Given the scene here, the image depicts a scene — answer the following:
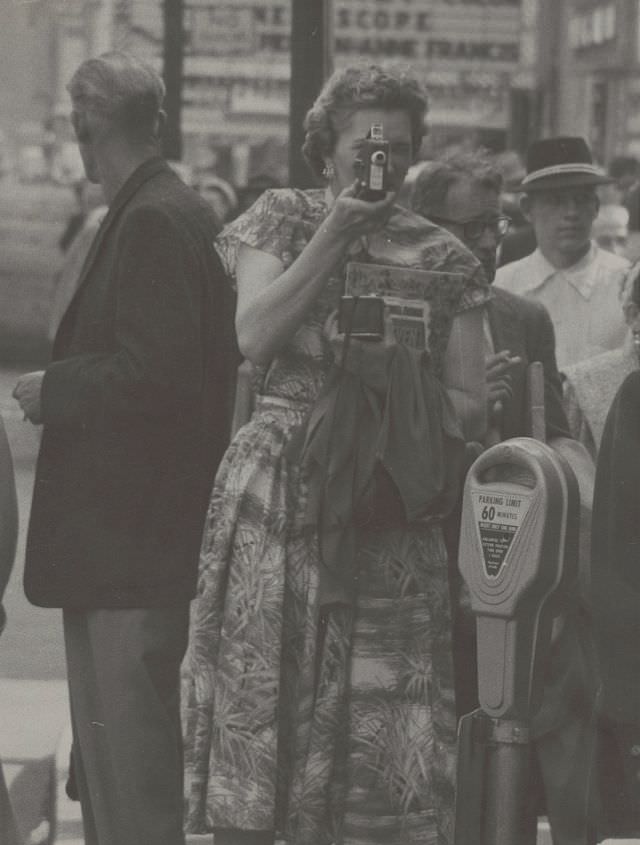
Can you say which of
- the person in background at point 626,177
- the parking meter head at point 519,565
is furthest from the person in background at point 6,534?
the person in background at point 626,177

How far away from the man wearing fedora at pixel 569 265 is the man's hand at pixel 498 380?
2.01 meters

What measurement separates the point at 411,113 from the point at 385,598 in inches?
39.8

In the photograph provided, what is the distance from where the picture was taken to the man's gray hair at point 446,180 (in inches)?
213

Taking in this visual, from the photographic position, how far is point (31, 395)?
4.55 meters

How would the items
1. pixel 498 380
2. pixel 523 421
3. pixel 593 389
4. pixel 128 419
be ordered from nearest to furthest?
pixel 128 419 < pixel 498 380 < pixel 523 421 < pixel 593 389

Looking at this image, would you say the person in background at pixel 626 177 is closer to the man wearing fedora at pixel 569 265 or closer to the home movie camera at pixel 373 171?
the man wearing fedora at pixel 569 265

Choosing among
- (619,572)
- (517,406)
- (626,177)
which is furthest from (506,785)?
(626,177)

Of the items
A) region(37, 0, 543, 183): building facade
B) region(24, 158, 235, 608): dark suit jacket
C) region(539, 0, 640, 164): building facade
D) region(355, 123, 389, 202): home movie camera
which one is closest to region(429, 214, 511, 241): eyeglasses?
region(24, 158, 235, 608): dark suit jacket

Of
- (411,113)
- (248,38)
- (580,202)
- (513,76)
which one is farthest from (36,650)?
(513,76)

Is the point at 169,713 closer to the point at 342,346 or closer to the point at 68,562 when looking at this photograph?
the point at 68,562

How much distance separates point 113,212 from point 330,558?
890 mm

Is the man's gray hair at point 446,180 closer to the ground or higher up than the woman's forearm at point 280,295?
higher up

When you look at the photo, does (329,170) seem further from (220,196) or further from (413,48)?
(413,48)

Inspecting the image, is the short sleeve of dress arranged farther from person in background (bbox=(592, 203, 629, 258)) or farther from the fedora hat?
person in background (bbox=(592, 203, 629, 258))
